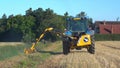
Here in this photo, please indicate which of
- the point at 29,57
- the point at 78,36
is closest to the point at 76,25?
the point at 78,36

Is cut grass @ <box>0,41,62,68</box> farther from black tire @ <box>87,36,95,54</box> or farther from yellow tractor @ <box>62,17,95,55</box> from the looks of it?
black tire @ <box>87,36,95,54</box>

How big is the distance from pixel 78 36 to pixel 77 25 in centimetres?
125

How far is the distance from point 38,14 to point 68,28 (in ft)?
231

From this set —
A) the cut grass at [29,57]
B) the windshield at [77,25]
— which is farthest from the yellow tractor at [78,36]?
the cut grass at [29,57]

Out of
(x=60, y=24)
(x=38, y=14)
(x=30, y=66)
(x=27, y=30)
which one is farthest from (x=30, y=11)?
(x=30, y=66)

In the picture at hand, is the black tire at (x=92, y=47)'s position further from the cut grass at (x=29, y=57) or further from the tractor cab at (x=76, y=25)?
the cut grass at (x=29, y=57)

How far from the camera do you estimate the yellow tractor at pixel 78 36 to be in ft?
87.1

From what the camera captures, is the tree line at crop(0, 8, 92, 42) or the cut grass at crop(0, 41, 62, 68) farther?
the tree line at crop(0, 8, 92, 42)

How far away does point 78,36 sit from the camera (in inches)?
1064

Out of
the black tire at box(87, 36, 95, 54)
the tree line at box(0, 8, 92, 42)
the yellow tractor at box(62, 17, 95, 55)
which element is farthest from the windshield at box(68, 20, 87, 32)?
the tree line at box(0, 8, 92, 42)

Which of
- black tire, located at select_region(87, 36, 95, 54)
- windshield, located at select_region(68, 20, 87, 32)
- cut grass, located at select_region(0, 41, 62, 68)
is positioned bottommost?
cut grass, located at select_region(0, 41, 62, 68)

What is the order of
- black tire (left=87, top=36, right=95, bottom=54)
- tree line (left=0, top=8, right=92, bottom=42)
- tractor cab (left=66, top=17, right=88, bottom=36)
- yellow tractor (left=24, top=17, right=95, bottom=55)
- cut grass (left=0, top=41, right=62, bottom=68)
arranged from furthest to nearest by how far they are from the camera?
tree line (left=0, top=8, right=92, bottom=42) → tractor cab (left=66, top=17, right=88, bottom=36) → black tire (left=87, top=36, right=95, bottom=54) → yellow tractor (left=24, top=17, right=95, bottom=55) → cut grass (left=0, top=41, right=62, bottom=68)

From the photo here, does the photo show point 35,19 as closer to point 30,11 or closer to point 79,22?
point 30,11

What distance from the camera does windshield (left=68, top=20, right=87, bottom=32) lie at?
27750mm
